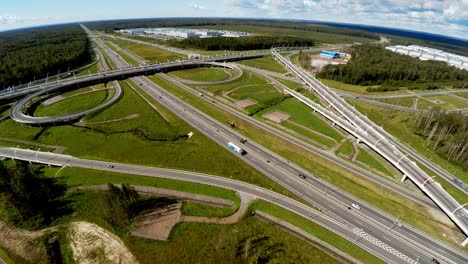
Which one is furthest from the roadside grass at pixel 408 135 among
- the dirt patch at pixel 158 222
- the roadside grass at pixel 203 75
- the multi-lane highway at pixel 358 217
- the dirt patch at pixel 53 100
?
the dirt patch at pixel 53 100

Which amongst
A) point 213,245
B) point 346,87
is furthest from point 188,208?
point 346,87

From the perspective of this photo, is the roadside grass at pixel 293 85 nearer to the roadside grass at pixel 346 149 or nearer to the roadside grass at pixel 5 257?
the roadside grass at pixel 346 149

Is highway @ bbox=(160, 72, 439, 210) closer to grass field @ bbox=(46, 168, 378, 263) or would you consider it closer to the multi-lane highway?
the multi-lane highway

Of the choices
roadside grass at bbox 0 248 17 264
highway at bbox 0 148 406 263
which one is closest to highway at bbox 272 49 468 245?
highway at bbox 0 148 406 263

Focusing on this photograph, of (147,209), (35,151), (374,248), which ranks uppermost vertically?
(35,151)

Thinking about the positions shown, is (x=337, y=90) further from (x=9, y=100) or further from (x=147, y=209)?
(x=9, y=100)

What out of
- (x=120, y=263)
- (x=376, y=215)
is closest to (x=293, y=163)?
(x=376, y=215)
